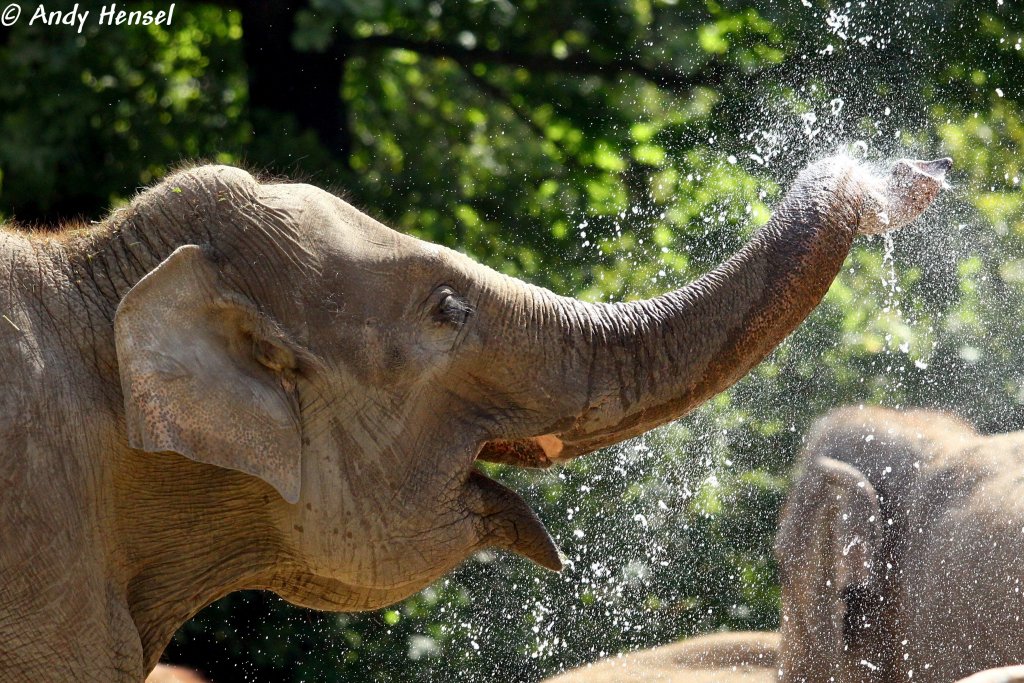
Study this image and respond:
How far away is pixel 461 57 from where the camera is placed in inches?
313

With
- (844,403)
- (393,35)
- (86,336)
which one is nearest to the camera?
(86,336)

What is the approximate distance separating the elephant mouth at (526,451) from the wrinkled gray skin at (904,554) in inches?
77.9

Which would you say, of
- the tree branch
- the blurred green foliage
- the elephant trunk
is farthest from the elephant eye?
the tree branch

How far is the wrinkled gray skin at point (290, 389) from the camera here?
262 cm

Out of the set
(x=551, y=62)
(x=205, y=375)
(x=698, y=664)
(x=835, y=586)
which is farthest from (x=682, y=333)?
(x=551, y=62)

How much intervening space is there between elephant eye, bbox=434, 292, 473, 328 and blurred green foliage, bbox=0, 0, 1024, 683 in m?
2.99

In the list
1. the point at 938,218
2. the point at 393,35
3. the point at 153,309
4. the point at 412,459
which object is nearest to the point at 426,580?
the point at 412,459

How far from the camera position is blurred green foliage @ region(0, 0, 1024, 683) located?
6414mm

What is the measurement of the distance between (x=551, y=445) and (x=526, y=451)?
0.21 ft

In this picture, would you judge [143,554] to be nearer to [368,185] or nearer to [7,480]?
[7,480]

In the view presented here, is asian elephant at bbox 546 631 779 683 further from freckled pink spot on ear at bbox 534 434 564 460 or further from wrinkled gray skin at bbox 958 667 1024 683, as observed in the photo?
wrinkled gray skin at bbox 958 667 1024 683

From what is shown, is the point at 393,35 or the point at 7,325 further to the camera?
the point at 393,35

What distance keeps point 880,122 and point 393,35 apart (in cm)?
257

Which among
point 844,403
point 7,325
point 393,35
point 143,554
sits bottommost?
point 143,554
